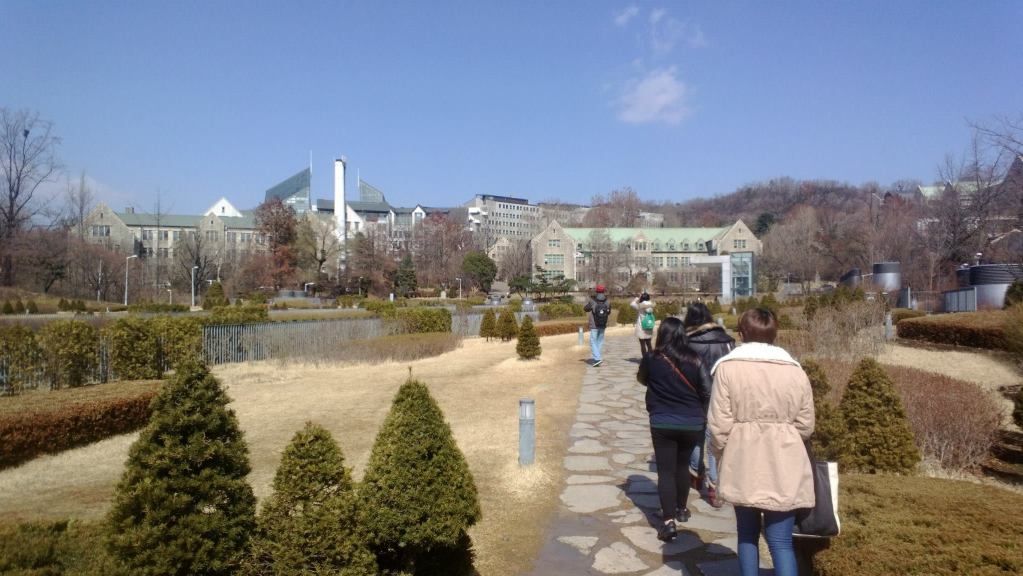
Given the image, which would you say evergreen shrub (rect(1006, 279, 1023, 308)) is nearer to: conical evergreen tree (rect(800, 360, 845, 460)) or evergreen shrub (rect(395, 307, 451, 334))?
conical evergreen tree (rect(800, 360, 845, 460))

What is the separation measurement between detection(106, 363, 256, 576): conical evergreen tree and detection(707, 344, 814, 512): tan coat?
241 cm

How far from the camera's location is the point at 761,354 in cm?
317

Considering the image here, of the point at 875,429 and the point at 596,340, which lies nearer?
the point at 875,429

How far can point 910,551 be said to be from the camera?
9.53 feet

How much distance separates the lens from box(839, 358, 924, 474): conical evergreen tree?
5.00m

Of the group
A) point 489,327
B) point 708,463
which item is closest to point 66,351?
point 708,463

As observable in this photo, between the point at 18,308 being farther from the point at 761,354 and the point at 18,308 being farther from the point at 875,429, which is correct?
the point at 761,354

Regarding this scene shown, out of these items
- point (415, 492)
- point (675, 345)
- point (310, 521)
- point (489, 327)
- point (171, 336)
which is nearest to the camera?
point (310, 521)

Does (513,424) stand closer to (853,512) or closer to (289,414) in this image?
(289,414)

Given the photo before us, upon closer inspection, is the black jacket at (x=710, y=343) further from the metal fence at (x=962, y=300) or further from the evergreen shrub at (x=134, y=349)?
the metal fence at (x=962, y=300)

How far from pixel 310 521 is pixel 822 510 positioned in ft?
8.26

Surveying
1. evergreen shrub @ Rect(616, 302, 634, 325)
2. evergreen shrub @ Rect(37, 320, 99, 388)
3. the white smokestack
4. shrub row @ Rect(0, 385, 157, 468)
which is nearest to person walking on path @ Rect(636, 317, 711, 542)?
shrub row @ Rect(0, 385, 157, 468)

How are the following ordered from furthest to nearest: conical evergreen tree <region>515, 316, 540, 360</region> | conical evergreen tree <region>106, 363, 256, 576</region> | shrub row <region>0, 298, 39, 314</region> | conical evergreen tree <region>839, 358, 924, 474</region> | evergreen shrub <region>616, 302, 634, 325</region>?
shrub row <region>0, 298, 39, 314</region>
evergreen shrub <region>616, 302, 634, 325</region>
conical evergreen tree <region>515, 316, 540, 360</region>
conical evergreen tree <region>839, 358, 924, 474</region>
conical evergreen tree <region>106, 363, 256, 576</region>

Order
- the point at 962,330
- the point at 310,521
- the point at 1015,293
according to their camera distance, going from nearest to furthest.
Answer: the point at 310,521, the point at 962,330, the point at 1015,293
